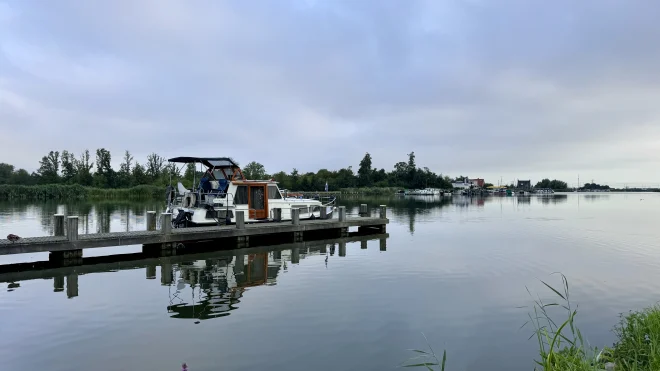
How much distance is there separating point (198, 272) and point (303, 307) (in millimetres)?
4994

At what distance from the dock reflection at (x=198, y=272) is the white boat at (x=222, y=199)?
2.36 m

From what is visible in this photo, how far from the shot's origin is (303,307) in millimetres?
9367

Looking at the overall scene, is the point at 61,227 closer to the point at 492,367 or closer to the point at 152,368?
the point at 152,368

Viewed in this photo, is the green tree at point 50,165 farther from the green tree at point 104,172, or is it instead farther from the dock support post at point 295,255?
the dock support post at point 295,255

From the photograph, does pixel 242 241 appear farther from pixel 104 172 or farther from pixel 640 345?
pixel 104 172

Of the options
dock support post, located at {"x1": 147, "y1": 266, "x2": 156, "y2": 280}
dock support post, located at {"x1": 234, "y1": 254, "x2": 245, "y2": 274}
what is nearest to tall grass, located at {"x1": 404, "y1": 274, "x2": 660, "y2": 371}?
dock support post, located at {"x1": 234, "y1": 254, "x2": 245, "y2": 274}

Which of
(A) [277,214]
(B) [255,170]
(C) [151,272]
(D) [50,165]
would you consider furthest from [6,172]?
(C) [151,272]

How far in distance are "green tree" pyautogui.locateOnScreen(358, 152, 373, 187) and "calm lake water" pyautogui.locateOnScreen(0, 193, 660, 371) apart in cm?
10687

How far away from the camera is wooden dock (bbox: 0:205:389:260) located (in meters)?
12.8

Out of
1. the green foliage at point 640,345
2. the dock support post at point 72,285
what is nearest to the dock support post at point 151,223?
the dock support post at point 72,285

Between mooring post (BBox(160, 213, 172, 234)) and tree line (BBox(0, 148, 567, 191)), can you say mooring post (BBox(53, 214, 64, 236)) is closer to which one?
mooring post (BBox(160, 213, 172, 234))

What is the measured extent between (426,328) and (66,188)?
72.5m

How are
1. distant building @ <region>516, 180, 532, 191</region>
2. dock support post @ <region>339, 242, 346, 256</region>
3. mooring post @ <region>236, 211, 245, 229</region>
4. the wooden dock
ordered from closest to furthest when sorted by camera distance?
the wooden dock → dock support post @ <region>339, 242, 346, 256</region> → mooring post @ <region>236, 211, 245, 229</region> → distant building @ <region>516, 180, 532, 191</region>

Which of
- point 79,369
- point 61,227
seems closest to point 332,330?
point 79,369
